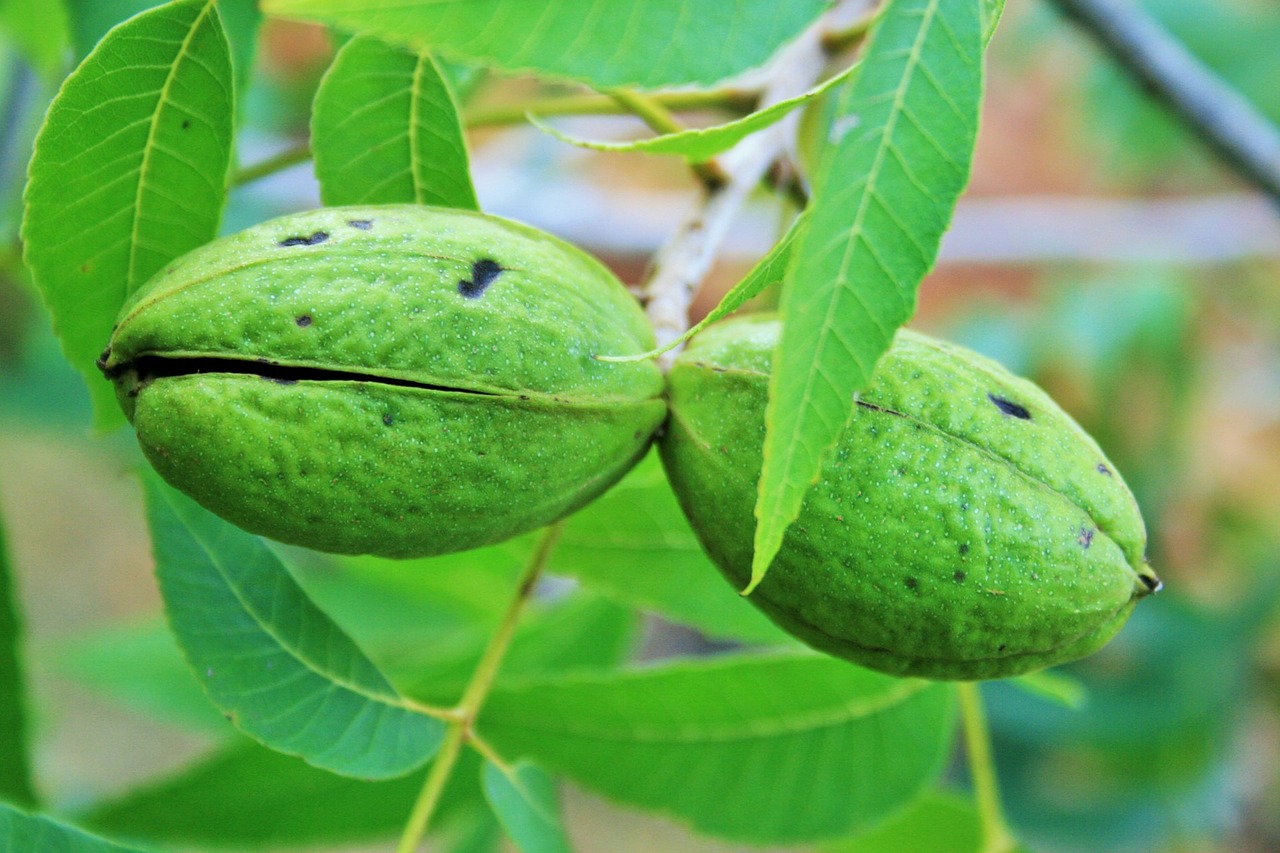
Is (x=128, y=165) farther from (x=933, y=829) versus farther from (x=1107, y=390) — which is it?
(x=1107, y=390)

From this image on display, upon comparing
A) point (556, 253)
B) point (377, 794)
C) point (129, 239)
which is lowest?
point (377, 794)

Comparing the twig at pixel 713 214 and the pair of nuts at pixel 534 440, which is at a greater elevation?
the twig at pixel 713 214

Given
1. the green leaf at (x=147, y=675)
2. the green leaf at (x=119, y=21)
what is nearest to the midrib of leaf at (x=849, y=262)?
the green leaf at (x=119, y=21)

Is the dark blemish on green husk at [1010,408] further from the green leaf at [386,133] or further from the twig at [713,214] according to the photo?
the green leaf at [386,133]

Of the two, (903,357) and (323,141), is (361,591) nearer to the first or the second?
(323,141)

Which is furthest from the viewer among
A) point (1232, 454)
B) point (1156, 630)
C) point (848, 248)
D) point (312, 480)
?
point (1232, 454)

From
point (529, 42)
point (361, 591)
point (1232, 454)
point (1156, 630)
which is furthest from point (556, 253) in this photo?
point (1232, 454)

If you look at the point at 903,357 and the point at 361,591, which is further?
the point at 361,591
